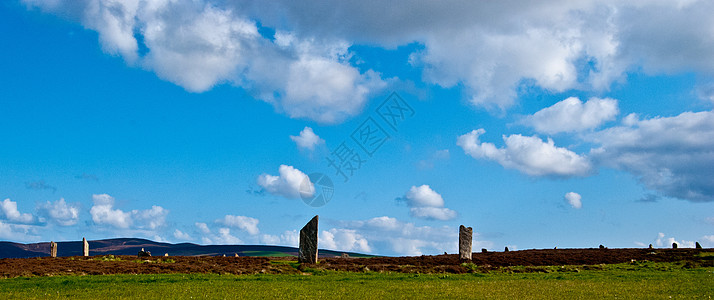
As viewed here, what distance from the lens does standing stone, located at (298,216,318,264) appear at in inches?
1649

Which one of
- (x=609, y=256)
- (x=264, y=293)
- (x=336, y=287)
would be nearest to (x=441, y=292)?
(x=336, y=287)

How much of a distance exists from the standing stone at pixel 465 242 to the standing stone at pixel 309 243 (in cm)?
1405

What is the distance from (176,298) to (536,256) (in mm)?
39856

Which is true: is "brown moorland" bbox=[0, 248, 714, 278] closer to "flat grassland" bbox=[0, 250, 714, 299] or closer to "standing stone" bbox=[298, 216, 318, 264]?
"flat grassland" bbox=[0, 250, 714, 299]

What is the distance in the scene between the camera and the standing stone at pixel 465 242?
46.8 m

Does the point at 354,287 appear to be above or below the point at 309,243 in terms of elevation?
below

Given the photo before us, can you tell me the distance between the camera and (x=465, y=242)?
46.9m

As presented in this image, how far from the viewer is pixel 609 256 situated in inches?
2029

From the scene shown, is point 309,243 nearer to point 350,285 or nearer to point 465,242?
point 465,242

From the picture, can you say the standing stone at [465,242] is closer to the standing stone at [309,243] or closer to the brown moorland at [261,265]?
the brown moorland at [261,265]

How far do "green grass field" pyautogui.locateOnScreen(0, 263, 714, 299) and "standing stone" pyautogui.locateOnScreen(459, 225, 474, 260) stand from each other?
508 inches

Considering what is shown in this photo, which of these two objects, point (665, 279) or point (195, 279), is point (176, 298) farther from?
point (665, 279)

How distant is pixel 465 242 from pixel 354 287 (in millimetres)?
23252

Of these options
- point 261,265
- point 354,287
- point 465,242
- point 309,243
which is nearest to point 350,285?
point 354,287
